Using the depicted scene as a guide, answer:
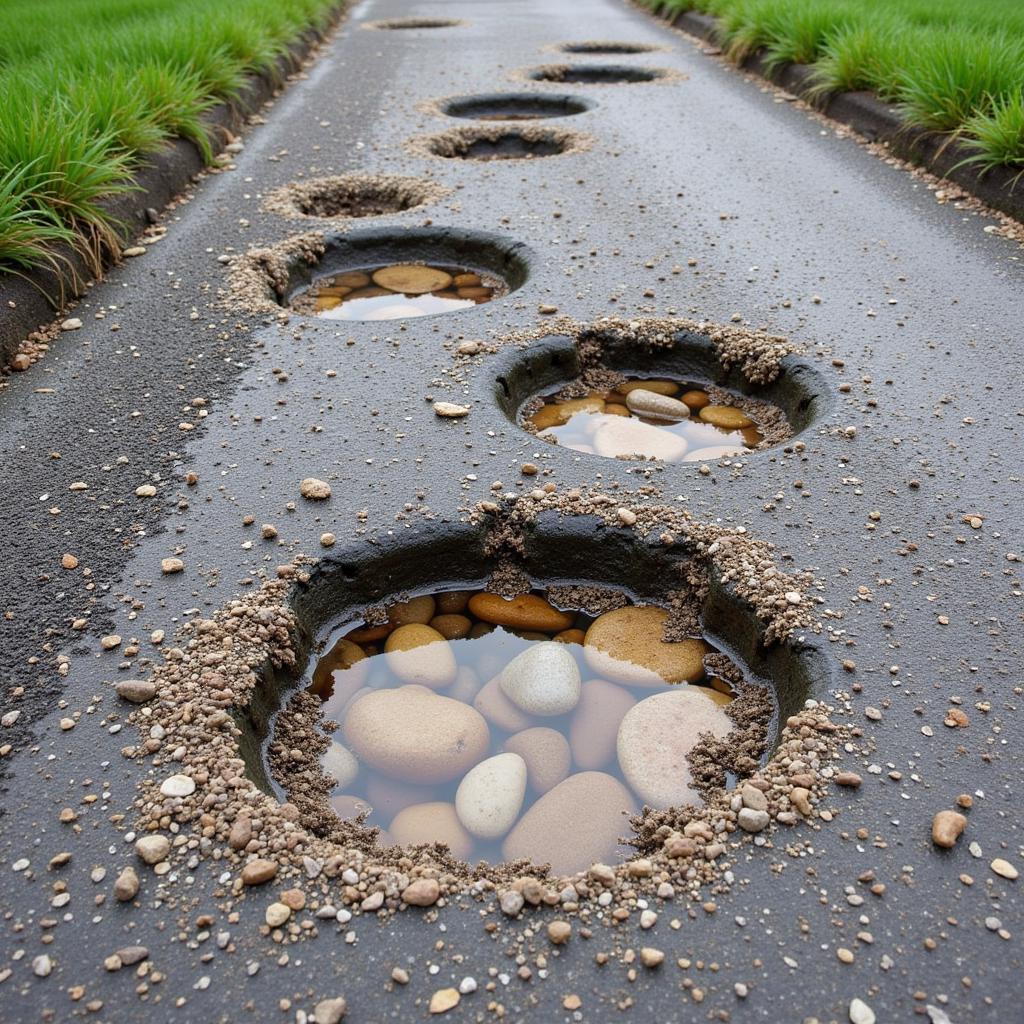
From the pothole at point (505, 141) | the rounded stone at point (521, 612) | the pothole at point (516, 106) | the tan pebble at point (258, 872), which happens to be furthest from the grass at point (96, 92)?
the tan pebble at point (258, 872)

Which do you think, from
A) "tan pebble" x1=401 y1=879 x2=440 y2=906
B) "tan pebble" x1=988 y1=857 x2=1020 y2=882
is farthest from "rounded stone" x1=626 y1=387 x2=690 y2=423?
"tan pebble" x1=401 y1=879 x2=440 y2=906

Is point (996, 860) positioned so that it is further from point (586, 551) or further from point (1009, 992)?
point (586, 551)

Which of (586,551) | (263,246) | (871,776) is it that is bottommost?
(263,246)

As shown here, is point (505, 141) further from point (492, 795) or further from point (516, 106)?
point (492, 795)

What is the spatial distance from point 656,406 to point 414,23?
28.6 ft

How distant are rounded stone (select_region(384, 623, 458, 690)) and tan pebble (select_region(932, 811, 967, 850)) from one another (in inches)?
37.2

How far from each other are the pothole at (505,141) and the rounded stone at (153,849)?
4563 mm

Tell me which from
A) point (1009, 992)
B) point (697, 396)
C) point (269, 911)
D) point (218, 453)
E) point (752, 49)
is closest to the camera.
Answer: point (1009, 992)

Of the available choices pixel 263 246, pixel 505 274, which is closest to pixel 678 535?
pixel 505 274

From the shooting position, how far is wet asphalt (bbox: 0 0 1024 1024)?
1245mm

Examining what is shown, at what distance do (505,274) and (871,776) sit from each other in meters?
2.65

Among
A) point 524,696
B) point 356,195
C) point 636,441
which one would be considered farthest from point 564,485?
point 356,195

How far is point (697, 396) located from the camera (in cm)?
287

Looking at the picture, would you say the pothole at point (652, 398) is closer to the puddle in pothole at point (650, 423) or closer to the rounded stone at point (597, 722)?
the puddle in pothole at point (650, 423)
